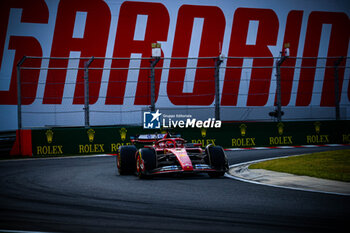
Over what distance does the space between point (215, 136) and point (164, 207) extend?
43.7ft

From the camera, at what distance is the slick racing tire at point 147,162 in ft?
35.6

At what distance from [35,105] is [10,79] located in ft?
11.9

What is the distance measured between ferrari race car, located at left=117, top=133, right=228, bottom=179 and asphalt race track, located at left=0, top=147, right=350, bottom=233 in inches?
10.8

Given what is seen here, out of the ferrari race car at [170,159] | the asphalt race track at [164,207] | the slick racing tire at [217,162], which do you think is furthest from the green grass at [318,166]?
the asphalt race track at [164,207]

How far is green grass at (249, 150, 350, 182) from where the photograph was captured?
33.8 feet

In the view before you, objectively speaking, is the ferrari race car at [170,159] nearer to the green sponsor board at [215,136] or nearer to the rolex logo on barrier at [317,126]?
the green sponsor board at [215,136]

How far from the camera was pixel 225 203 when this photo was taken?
7.36 m

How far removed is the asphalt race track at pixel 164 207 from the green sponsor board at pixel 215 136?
328 inches

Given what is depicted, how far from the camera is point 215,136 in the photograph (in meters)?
20.2

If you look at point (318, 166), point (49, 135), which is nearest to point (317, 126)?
point (318, 166)

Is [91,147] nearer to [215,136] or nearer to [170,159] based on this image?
[215,136]

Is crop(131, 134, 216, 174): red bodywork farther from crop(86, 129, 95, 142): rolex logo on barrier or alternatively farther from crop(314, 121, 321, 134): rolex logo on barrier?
crop(314, 121, 321, 134): rolex logo on barrier

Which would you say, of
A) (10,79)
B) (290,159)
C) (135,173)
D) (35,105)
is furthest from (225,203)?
(10,79)

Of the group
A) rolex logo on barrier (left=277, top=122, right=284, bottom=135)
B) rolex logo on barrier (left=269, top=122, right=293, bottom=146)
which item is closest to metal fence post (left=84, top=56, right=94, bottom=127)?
rolex logo on barrier (left=269, top=122, right=293, bottom=146)
